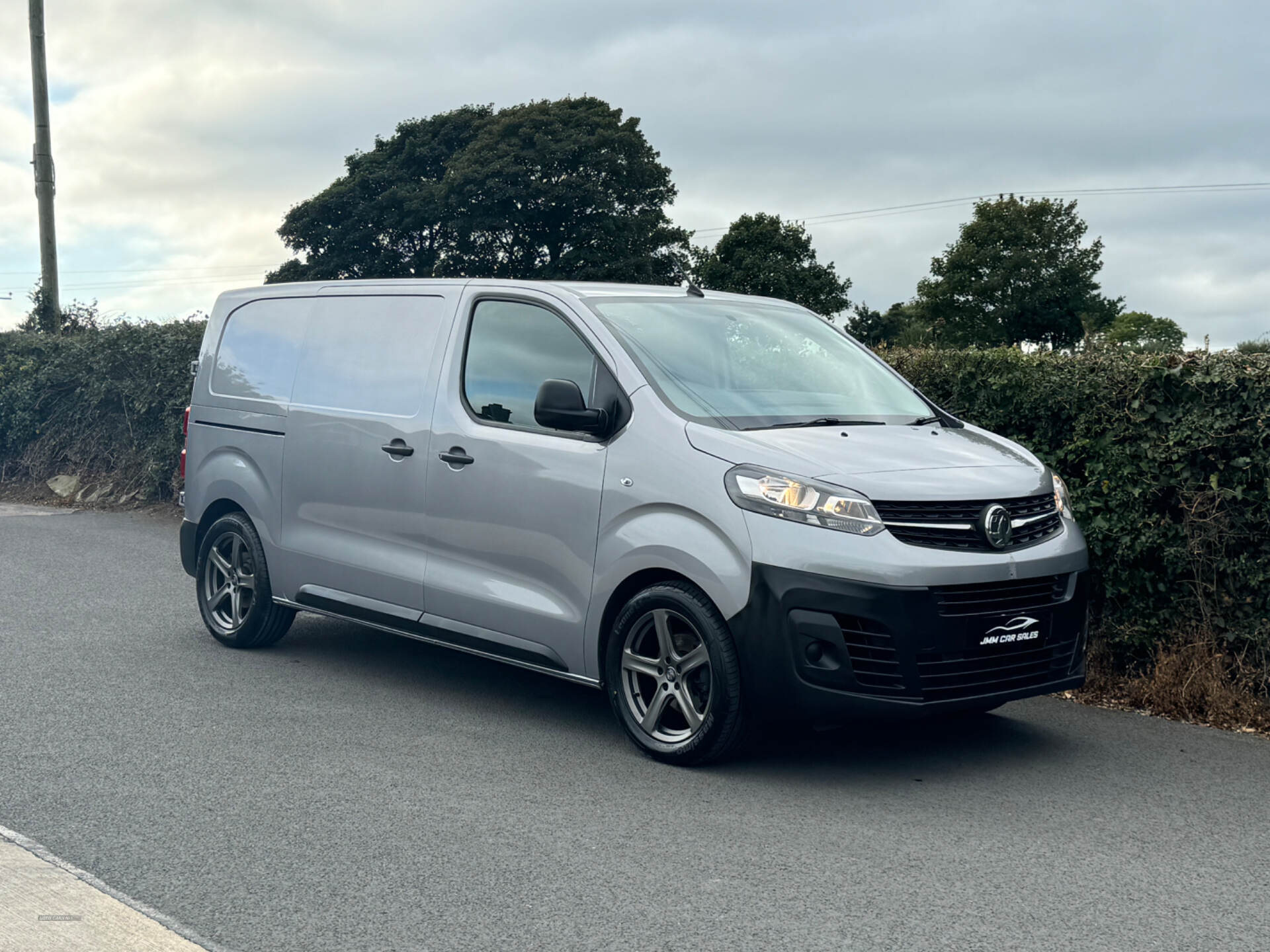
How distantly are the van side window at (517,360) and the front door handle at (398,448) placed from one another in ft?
1.36

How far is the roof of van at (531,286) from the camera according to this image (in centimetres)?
646

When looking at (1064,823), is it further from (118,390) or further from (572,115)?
(572,115)

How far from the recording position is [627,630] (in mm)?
5645

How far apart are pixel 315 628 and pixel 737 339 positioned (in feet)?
12.3

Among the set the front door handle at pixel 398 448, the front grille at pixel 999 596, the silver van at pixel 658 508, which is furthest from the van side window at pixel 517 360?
the front grille at pixel 999 596

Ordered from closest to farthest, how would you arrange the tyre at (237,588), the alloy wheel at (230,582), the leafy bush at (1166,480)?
the leafy bush at (1166,480) < the tyre at (237,588) < the alloy wheel at (230,582)

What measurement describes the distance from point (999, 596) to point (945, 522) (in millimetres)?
391

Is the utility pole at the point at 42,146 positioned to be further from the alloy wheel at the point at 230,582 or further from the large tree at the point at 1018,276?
the large tree at the point at 1018,276

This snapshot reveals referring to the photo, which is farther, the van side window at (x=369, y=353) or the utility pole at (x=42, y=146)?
the utility pole at (x=42, y=146)

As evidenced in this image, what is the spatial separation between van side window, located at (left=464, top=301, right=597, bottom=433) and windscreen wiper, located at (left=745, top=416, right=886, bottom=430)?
2.69ft

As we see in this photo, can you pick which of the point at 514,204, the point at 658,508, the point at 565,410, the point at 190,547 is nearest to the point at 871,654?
the point at 658,508

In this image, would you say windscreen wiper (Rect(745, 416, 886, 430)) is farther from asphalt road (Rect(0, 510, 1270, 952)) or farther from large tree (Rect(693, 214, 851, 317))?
large tree (Rect(693, 214, 851, 317))

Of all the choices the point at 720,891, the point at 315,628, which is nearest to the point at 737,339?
the point at 720,891

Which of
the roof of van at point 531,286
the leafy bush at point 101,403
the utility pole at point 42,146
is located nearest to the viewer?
the roof of van at point 531,286
